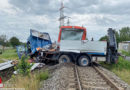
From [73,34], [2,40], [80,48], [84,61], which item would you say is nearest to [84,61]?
[84,61]

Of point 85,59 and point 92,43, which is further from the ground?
point 92,43

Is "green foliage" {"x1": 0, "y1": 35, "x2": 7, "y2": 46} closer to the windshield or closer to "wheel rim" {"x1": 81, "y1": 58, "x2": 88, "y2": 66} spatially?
the windshield

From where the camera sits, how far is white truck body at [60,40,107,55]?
1035 centimetres

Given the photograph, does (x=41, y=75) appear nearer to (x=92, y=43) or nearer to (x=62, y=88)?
(x=62, y=88)

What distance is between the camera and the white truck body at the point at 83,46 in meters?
10.4

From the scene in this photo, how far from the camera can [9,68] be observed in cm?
1073

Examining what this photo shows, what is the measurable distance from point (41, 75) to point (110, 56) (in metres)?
6.07

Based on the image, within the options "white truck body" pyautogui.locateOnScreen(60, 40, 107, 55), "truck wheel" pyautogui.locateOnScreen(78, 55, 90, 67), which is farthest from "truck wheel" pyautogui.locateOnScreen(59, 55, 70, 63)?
"truck wheel" pyautogui.locateOnScreen(78, 55, 90, 67)

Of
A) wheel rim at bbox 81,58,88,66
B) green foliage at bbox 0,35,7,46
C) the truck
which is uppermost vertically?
green foliage at bbox 0,35,7,46

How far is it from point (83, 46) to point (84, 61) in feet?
4.14

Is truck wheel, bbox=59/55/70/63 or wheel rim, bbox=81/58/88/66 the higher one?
truck wheel, bbox=59/55/70/63

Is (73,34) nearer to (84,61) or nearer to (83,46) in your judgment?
(83,46)

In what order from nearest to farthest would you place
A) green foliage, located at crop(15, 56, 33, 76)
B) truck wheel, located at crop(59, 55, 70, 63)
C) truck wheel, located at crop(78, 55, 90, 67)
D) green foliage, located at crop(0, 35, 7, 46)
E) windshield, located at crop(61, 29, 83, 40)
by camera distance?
green foliage, located at crop(15, 56, 33, 76)
truck wheel, located at crop(78, 55, 90, 67)
truck wheel, located at crop(59, 55, 70, 63)
windshield, located at crop(61, 29, 83, 40)
green foliage, located at crop(0, 35, 7, 46)

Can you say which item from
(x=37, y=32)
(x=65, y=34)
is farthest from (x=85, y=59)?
(x=37, y=32)
